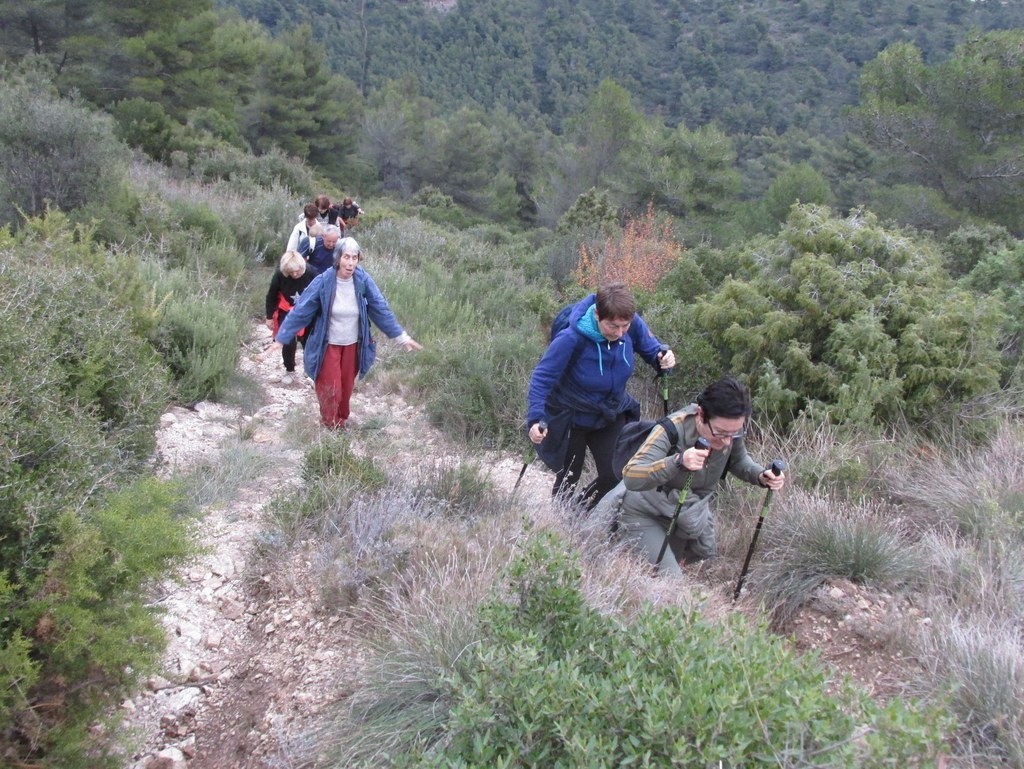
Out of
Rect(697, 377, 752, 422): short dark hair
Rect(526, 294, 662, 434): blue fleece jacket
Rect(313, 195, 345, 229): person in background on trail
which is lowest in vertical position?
Rect(313, 195, 345, 229): person in background on trail

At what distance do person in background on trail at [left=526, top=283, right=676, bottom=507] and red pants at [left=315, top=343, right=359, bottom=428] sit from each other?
190 centimetres

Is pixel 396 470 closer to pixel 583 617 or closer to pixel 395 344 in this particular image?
pixel 583 617

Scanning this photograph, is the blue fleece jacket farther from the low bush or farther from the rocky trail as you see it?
the low bush

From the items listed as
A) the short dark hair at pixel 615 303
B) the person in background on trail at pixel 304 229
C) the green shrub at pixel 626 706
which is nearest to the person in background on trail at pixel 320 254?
the person in background on trail at pixel 304 229

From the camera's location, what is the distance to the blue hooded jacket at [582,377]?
13.8 ft

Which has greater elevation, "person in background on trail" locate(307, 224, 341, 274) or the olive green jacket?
the olive green jacket

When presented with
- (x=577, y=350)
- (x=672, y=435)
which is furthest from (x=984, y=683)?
(x=577, y=350)

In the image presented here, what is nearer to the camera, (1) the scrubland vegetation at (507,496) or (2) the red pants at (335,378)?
(1) the scrubland vegetation at (507,496)

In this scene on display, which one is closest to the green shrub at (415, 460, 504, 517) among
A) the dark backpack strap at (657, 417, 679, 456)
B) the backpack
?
the backpack

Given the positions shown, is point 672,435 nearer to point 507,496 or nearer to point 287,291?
point 507,496

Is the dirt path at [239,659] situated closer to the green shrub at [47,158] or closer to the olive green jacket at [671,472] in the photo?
the olive green jacket at [671,472]

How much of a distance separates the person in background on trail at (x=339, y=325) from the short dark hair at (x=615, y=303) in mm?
1813

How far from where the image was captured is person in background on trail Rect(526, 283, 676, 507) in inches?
162

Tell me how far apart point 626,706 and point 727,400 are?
1756 millimetres
